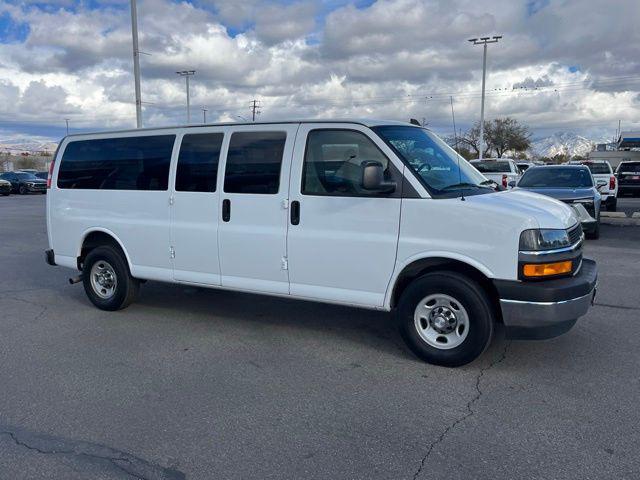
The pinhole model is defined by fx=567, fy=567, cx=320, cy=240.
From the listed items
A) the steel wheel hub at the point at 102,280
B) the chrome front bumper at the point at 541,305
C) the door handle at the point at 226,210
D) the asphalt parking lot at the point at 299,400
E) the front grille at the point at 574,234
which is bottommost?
the asphalt parking lot at the point at 299,400

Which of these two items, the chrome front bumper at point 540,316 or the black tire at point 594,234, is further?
the black tire at point 594,234

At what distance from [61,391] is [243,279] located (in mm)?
1918

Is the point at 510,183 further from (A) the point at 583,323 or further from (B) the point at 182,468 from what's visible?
(B) the point at 182,468

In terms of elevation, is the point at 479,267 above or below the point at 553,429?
above

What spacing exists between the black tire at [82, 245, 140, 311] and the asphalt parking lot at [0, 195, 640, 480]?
0.53ft

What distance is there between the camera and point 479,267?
4453 millimetres

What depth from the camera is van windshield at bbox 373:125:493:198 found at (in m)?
4.83

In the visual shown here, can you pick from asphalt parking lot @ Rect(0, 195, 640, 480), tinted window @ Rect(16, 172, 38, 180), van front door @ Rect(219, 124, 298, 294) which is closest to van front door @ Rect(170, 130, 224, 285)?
van front door @ Rect(219, 124, 298, 294)

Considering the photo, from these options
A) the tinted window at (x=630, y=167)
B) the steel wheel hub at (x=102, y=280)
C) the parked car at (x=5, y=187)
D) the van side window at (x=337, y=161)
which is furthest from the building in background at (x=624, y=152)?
the parked car at (x=5, y=187)

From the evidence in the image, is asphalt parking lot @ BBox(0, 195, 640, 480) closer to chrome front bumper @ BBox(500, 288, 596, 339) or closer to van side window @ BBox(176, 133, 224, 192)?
chrome front bumper @ BBox(500, 288, 596, 339)

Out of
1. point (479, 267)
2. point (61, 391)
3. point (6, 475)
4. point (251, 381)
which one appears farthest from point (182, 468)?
point (479, 267)

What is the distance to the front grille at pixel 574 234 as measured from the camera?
15.3 ft

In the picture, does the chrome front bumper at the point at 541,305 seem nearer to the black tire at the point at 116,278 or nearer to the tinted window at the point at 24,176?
the black tire at the point at 116,278

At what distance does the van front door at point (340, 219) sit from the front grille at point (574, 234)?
4.65 feet
